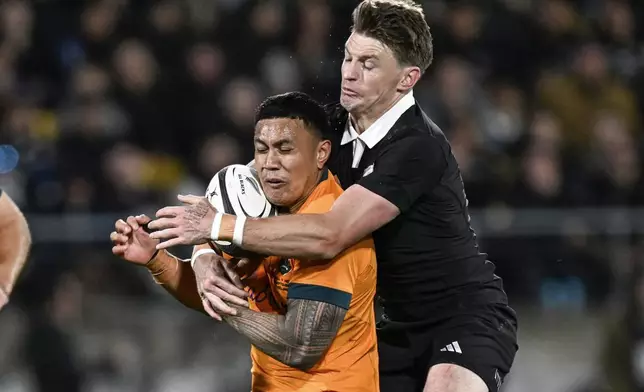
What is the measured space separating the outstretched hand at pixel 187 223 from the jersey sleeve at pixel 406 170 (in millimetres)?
667

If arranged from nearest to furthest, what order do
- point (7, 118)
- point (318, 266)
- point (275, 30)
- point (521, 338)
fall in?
point (318, 266) → point (521, 338) → point (7, 118) → point (275, 30)

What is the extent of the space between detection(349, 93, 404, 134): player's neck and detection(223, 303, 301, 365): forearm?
3.38 feet

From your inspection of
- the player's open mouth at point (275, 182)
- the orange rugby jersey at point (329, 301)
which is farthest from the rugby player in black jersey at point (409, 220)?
the player's open mouth at point (275, 182)

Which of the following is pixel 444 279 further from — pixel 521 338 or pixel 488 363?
pixel 521 338

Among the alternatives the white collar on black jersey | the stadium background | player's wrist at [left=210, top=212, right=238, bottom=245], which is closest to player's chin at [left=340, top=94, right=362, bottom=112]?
the white collar on black jersey

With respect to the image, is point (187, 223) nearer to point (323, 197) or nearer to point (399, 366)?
point (323, 197)

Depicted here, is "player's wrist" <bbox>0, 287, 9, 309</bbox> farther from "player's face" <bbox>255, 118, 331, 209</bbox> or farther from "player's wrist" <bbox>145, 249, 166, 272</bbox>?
"player's face" <bbox>255, 118, 331, 209</bbox>

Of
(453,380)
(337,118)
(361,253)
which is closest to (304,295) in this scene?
(361,253)

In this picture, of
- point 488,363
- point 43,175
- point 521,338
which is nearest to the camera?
point 488,363

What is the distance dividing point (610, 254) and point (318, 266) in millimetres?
4543

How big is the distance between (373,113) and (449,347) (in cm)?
107

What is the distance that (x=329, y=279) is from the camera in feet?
14.3

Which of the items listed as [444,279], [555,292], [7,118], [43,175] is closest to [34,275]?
[43,175]

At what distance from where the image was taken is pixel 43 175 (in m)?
9.09
